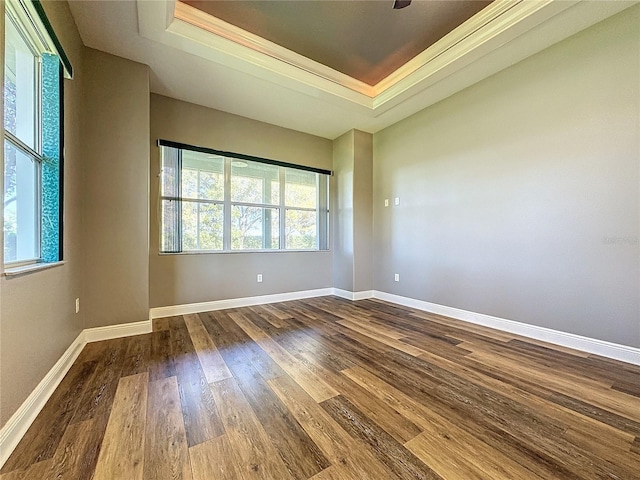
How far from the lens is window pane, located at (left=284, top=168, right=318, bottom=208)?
14.0ft

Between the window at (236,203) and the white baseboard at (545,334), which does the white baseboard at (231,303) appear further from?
the white baseboard at (545,334)

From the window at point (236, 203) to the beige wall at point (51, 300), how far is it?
1001mm

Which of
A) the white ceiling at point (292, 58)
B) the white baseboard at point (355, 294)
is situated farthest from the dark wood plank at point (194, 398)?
the white ceiling at point (292, 58)

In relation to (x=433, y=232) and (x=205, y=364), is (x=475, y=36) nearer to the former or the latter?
(x=433, y=232)

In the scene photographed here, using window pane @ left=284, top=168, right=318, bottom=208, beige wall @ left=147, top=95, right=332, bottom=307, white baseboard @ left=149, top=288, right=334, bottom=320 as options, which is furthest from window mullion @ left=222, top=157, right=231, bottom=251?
window pane @ left=284, top=168, right=318, bottom=208

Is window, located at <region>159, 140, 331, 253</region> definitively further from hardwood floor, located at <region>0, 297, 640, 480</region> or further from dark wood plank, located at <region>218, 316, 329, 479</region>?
dark wood plank, located at <region>218, 316, 329, 479</region>

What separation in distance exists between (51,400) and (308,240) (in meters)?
→ 3.39

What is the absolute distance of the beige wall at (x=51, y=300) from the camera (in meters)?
1.21

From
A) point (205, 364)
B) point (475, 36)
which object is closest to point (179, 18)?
point (475, 36)

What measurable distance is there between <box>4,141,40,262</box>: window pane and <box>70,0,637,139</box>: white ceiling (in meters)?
1.44

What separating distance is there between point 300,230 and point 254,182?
108cm

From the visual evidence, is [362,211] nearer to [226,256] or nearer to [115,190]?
[226,256]

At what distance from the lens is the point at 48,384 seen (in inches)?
62.1

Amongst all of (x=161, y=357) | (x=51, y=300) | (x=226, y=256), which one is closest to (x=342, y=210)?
(x=226, y=256)
